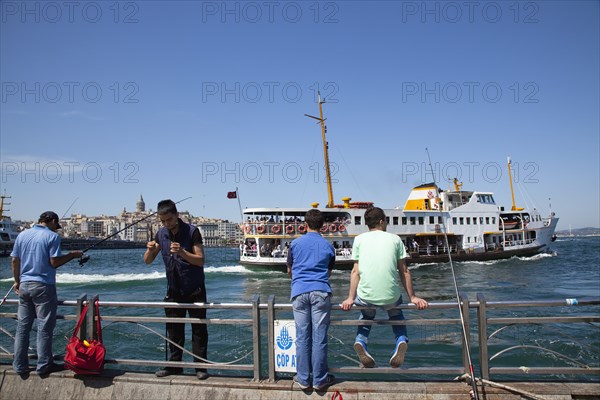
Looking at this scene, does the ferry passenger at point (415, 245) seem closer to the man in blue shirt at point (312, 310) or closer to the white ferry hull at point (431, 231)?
the white ferry hull at point (431, 231)

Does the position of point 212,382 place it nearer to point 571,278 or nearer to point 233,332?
point 233,332

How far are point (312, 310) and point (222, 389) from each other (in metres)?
1.22

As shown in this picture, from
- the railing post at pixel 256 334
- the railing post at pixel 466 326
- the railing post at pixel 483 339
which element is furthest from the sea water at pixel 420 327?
the railing post at pixel 466 326

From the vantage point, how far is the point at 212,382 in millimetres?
4148

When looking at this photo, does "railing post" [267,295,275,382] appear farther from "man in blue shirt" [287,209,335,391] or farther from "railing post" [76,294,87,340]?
"railing post" [76,294,87,340]

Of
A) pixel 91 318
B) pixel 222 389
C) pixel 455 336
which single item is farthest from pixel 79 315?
pixel 455 336

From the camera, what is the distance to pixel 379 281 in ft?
13.4

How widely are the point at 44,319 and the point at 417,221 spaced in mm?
34345

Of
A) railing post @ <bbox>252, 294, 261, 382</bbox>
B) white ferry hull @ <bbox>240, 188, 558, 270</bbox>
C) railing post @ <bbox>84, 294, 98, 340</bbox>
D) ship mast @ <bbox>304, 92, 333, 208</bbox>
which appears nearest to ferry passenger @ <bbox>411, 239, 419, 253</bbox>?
white ferry hull @ <bbox>240, 188, 558, 270</bbox>

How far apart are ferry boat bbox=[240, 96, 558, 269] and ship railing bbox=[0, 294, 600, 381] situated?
15827 millimetres

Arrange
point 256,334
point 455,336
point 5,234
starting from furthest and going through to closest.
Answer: point 5,234, point 455,336, point 256,334

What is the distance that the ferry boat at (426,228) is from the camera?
103ft

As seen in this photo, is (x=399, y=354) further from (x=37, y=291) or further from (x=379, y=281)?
(x=37, y=291)

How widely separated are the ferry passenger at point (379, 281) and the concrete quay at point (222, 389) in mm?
318
